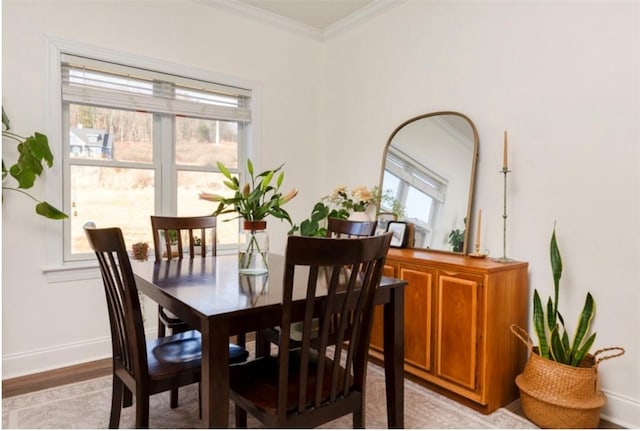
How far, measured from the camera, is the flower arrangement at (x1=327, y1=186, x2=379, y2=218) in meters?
3.36

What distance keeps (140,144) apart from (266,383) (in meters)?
2.39

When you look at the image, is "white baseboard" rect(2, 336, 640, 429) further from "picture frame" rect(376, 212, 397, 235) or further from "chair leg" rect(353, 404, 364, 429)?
"picture frame" rect(376, 212, 397, 235)

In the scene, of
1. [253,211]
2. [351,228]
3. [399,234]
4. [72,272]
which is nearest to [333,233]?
[351,228]

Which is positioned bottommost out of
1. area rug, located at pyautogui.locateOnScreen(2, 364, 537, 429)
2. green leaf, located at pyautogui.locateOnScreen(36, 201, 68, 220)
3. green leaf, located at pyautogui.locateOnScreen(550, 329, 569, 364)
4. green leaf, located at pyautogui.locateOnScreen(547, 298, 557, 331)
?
area rug, located at pyautogui.locateOnScreen(2, 364, 537, 429)

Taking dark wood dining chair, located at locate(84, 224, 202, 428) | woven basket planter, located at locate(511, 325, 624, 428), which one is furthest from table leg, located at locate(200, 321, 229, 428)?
woven basket planter, located at locate(511, 325, 624, 428)

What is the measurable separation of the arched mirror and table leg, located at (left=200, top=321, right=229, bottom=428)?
1.87 metres

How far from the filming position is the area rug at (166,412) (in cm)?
210

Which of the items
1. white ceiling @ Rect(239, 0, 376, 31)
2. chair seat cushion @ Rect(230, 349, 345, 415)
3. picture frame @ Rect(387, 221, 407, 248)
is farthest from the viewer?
white ceiling @ Rect(239, 0, 376, 31)

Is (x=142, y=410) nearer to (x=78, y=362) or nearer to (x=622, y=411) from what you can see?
(x=78, y=362)

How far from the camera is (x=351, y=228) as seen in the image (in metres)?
2.38

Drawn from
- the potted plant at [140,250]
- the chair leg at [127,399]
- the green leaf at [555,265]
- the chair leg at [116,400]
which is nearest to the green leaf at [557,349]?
the green leaf at [555,265]

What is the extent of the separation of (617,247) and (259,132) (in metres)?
2.76

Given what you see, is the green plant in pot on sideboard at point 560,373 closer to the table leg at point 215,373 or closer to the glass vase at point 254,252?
the glass vase at point 254,252

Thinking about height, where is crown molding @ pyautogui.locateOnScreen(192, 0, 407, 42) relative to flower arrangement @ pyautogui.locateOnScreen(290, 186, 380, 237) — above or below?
above
